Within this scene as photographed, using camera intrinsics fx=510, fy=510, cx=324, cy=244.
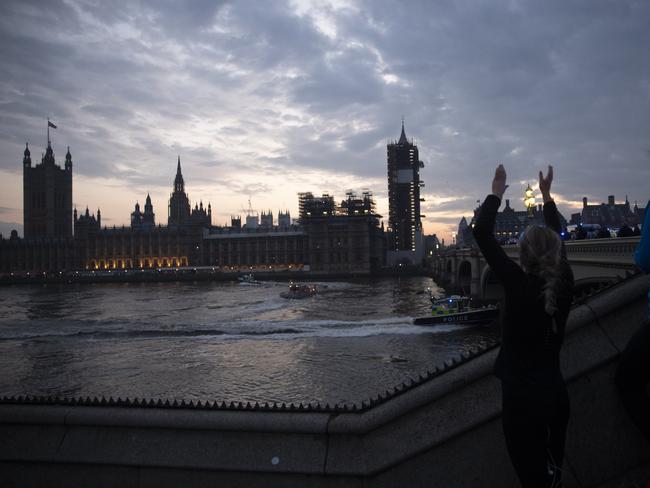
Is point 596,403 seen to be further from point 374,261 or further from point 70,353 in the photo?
point 374,261

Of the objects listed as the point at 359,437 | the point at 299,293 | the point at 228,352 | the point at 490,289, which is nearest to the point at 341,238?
the point at 299,293

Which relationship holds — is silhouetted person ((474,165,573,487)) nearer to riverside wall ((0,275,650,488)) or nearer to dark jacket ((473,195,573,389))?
dark jacket ((473,195,573,389))

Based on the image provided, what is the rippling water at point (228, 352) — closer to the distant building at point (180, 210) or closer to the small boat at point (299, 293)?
the small boat at point (299, 293)

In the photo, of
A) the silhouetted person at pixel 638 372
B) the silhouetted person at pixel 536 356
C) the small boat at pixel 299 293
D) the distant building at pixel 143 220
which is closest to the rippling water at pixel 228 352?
the small boat at pixel 299 293

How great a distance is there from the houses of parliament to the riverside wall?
118536 mm

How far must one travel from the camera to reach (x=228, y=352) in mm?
28281

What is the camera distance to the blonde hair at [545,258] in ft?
9.16

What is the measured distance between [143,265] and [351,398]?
145 metres

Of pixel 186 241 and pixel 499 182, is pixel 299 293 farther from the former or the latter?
pixel 186 241

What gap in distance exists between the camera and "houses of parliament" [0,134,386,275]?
130 metres

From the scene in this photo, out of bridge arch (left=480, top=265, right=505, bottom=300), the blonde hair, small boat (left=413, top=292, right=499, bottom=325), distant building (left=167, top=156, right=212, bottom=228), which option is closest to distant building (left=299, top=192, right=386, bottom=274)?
distant building (left=167, top=156, right=212, bottom=228)

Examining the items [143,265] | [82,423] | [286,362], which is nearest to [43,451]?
[82,423]

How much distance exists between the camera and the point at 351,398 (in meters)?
18.6

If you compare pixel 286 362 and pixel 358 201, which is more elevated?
pixel 358 201
